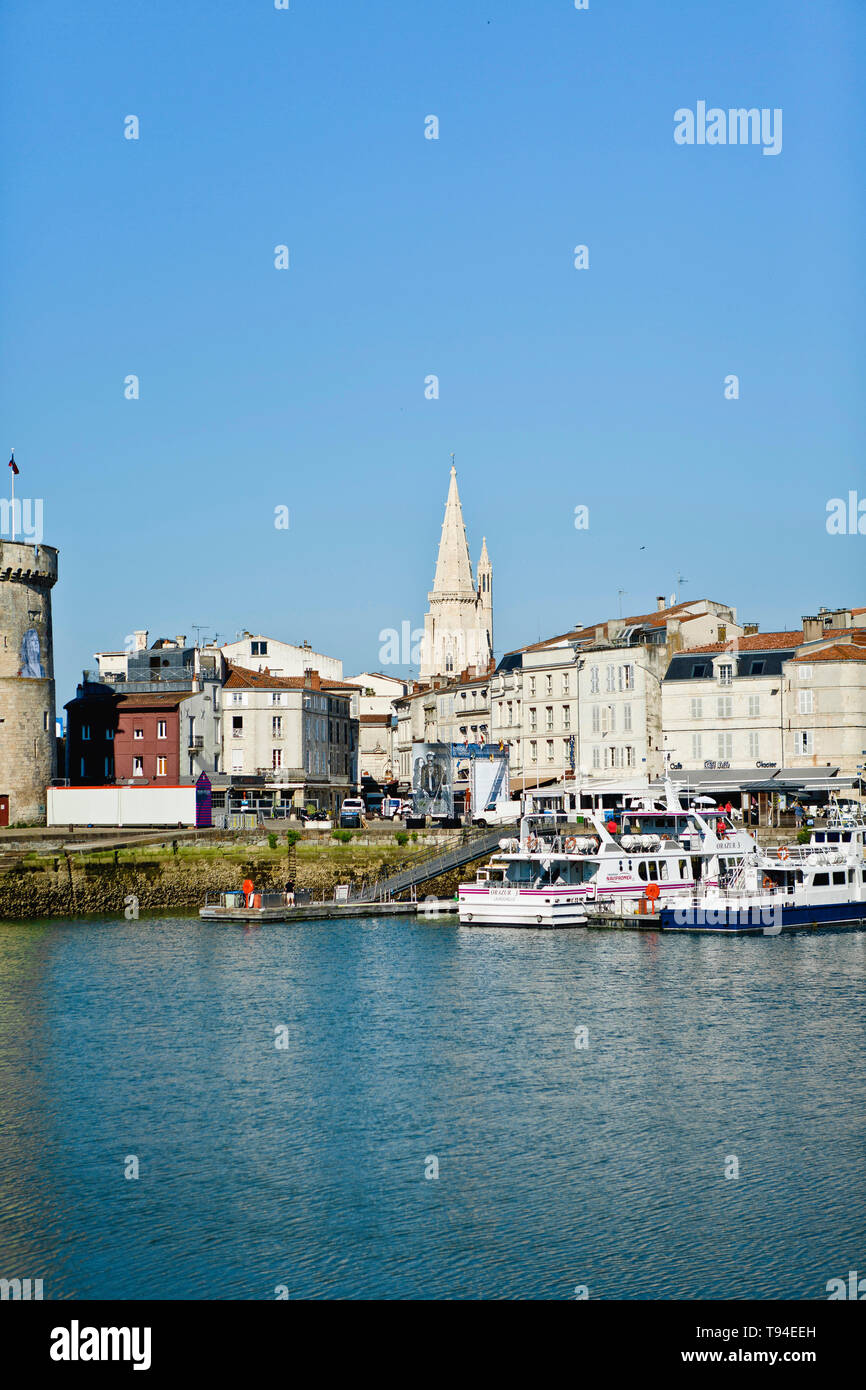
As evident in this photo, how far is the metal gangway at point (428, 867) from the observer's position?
65.6m

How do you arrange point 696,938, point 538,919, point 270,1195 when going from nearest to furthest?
point 270,1195 < point 696,938 < point 538,919

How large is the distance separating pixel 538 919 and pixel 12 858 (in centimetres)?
2502

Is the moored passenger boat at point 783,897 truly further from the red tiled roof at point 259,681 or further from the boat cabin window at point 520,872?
the red tiled roof at point 259,681

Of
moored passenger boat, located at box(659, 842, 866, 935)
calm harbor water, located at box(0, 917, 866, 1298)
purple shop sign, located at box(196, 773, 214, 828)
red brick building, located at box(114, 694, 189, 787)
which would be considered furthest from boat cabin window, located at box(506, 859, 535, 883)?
red brick building, located at box(114, 694, 189, 787)

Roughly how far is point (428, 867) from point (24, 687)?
2238 cm

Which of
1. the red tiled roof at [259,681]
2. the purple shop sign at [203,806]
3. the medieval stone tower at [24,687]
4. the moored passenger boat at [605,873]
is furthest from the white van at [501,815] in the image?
the medieval stone tower at [24,687]

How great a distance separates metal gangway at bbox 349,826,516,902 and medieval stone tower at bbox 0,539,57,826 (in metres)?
18.2

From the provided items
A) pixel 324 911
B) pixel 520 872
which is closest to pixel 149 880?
pixel 324 911

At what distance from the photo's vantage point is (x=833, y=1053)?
108 ft

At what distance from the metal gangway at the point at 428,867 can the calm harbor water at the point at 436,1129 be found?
63.2ft

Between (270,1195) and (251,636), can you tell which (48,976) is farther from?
(251,636)

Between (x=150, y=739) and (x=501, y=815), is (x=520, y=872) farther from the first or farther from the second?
(x=150, y=739)

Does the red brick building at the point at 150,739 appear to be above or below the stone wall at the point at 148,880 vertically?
above
